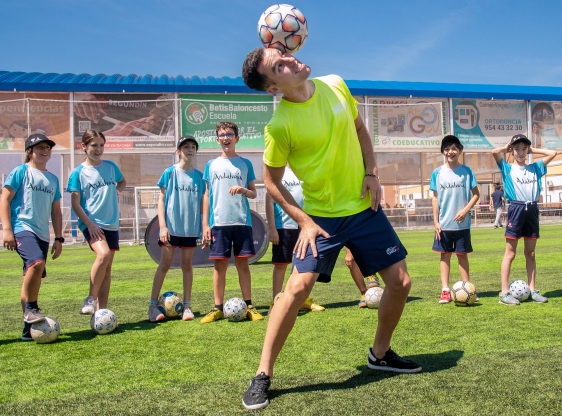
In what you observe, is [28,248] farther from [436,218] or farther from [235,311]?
[436,218]

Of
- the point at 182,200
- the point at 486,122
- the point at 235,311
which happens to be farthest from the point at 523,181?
the point at 486,122

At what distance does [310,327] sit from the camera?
5219mm

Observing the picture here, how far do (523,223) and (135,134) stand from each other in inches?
682

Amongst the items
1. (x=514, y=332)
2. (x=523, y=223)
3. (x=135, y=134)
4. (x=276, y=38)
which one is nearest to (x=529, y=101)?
(x=135, y=134)

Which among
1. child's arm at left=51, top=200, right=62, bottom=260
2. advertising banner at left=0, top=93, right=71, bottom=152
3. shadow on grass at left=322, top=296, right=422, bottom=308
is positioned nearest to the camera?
child's arm at left=51, top=200, right=62, bottom=260

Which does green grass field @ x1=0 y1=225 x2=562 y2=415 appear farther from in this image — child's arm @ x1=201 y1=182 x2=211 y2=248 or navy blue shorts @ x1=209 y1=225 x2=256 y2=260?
child's arm @ x1=201 y1=182 x2=211 y2=248

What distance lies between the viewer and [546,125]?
82.5ft

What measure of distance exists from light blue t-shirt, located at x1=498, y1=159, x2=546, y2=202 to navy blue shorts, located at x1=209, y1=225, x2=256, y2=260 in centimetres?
330

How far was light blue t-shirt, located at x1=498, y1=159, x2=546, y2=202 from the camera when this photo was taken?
6.53 metres

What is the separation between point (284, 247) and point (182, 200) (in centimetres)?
133

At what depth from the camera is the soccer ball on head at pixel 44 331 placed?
4.90m

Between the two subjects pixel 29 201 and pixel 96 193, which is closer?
pixel 29 201

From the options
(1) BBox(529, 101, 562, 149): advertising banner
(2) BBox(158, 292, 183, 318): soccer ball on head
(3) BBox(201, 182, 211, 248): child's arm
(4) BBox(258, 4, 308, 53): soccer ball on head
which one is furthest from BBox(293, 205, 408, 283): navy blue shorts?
(1) BBox(529, 101, 562, 149): advertising banner

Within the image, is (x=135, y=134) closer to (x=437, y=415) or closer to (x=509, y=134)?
(x=509, y=134)
